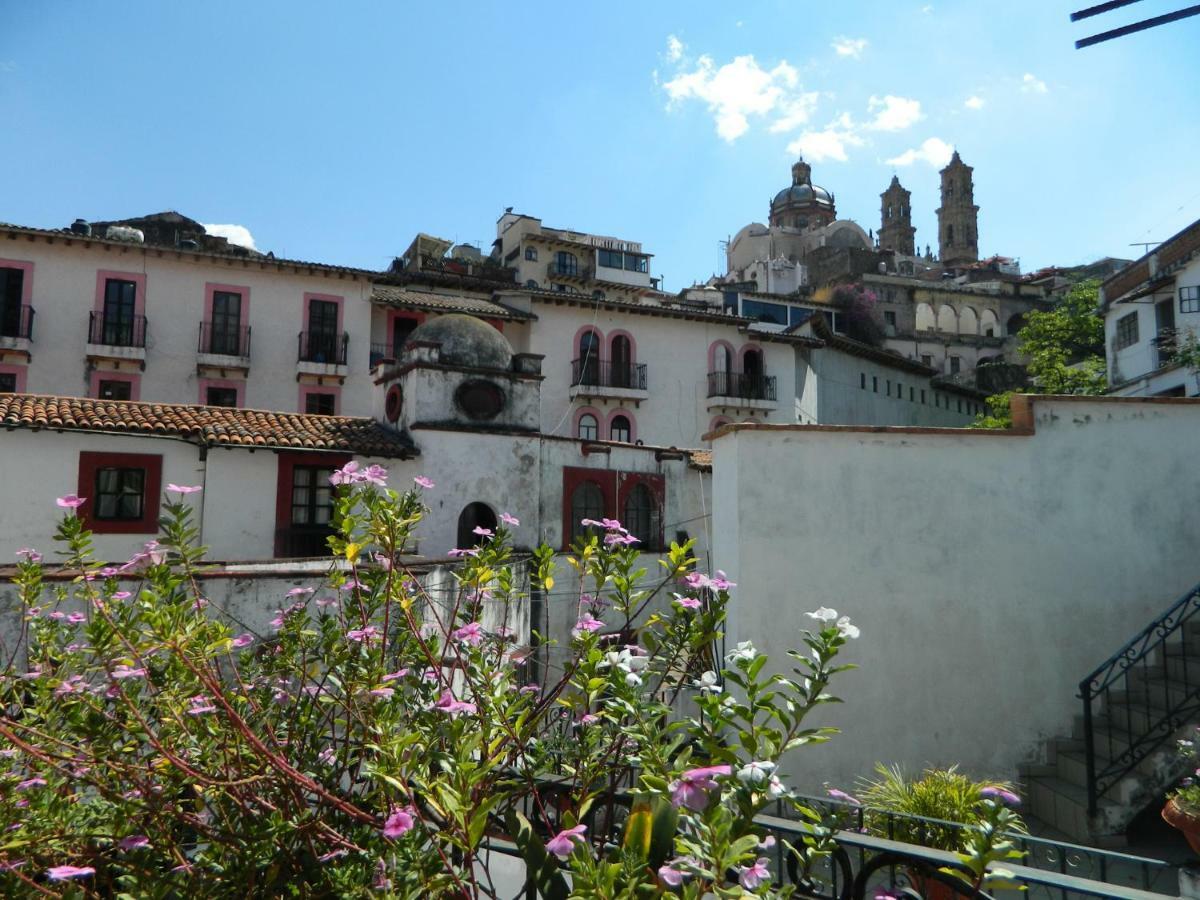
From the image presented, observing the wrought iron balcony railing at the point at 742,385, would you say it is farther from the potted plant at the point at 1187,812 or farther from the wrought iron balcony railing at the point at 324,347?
the potted plant at the point at 1187,812

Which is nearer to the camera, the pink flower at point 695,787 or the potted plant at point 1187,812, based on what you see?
the pink flower at point 695,787

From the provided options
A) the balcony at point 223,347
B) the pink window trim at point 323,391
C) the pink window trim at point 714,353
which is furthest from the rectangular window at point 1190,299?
the balcony at point 223,347

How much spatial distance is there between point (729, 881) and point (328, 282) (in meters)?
28.6

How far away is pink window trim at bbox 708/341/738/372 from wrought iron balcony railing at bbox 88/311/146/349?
20.6 meters

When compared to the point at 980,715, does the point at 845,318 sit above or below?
above

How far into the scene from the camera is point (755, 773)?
259cm

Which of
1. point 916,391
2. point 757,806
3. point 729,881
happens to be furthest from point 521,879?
point 916,391

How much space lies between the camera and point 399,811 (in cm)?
282

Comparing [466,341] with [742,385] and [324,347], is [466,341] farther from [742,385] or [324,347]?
[742,385]

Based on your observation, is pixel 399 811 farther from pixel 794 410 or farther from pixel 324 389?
pixel 794 410

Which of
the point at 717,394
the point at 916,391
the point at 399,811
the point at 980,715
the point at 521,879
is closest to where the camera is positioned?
the point at 399,811

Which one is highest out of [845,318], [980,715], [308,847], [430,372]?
[845,318]

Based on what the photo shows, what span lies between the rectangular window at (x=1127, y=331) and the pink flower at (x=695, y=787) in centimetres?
3303

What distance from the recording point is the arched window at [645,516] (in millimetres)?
22234
